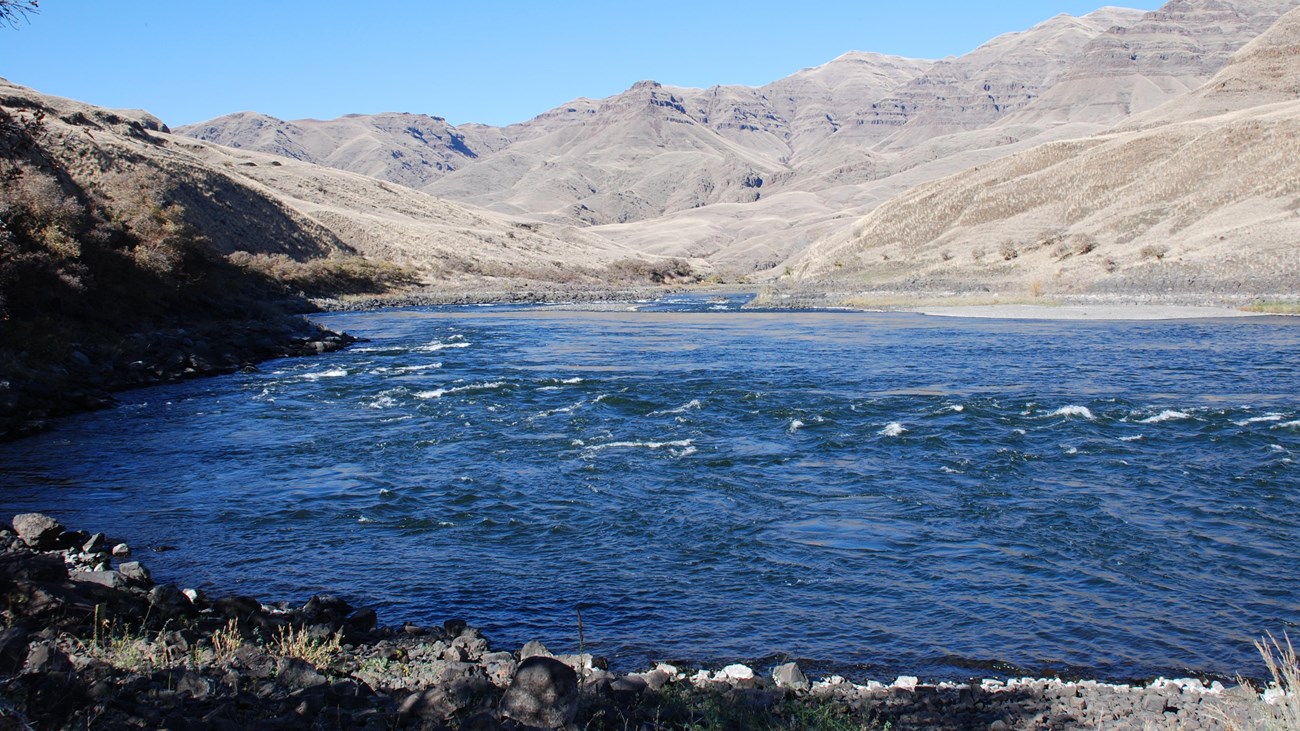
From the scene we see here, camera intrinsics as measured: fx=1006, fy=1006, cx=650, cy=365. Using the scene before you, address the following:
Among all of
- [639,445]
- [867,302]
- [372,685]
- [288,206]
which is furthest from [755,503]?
[288,206]

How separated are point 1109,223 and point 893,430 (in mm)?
51702

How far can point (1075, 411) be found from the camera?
2238 centimetres

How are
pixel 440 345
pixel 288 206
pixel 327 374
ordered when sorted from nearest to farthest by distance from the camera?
pixel 327 374, pixel 440 345, pixel 288 206

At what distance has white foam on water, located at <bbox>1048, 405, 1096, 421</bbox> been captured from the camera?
71.8 feet

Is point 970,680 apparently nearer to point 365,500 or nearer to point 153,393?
point 365,500

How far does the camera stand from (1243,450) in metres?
18.2

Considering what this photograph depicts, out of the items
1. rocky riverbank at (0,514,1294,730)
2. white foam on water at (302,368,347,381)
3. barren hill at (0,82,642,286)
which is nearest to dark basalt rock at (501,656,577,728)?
rocky riverbank at (0,514,1294,730)

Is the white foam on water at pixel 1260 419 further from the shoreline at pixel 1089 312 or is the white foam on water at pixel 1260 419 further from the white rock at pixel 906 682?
the shoreline at pixel 1089 312

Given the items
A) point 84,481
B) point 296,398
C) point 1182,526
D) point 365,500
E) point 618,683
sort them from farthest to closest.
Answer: point 296,398 → point 84,481 → point 365,500 → point 1182,526 → point 618,683

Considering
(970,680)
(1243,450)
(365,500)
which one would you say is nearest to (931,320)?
(1243,450)

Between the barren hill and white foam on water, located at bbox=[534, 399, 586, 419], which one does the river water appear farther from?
the barren hill

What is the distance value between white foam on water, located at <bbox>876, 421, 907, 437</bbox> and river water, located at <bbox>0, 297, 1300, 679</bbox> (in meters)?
0.07

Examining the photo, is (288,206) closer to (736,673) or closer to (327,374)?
(327,374)

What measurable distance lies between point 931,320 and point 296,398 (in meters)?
33.2
